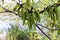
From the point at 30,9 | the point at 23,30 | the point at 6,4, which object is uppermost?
the point at 30,9

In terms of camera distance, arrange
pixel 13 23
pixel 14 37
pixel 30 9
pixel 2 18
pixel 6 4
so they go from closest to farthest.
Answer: pixel 30 9, pixel 6 4, pixel 14 37, pixel 13 23, pixel 2 18

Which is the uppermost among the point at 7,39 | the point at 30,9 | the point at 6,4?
the point at 30,9

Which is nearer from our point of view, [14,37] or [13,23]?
[14,37]

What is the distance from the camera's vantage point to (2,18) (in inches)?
152

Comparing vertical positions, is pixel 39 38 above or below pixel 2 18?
below

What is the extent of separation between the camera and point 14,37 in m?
3.31

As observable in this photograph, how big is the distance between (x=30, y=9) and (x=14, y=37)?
2442mm

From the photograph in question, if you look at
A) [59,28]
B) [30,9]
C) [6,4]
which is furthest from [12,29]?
[30,9]

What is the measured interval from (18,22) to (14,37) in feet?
1.28

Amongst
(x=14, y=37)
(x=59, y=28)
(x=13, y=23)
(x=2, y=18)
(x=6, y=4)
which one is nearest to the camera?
(x=59, y=28)

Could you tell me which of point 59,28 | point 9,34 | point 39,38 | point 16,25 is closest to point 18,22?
point 16,25

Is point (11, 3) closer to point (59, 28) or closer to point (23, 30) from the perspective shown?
point (23, 30)

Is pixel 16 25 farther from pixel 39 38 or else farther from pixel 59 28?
pixel 59 28

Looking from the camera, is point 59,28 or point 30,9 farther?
point 59,28
